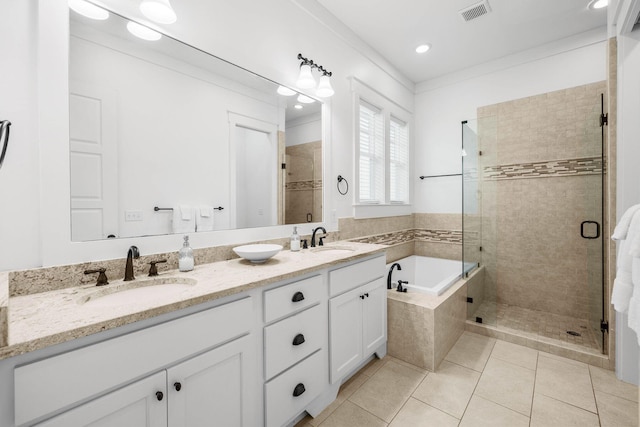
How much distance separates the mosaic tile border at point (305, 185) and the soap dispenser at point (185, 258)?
908mm

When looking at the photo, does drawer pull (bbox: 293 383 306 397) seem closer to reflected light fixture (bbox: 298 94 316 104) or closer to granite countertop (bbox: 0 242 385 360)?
granite countertop (bbox: 0 242 385 360)

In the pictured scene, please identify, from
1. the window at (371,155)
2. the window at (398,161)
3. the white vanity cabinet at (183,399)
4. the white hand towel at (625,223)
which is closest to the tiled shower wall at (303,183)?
the window at (371,155)

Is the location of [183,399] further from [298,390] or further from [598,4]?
[598,4]

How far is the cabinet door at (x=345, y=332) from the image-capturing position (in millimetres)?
1667

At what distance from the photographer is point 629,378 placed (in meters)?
1.87

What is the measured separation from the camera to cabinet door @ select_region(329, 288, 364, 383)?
167cm

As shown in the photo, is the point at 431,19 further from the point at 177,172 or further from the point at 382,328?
the point at 382,328

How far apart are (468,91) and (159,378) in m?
3.94

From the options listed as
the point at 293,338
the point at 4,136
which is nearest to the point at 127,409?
the point at 293,338

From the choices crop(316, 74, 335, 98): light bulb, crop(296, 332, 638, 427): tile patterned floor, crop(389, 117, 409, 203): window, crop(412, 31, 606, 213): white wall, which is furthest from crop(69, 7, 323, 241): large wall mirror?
crop(412, 31, 606, 213): white wall

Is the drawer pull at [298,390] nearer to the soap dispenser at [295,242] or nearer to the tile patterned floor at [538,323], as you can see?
the soap dispenser at [295,242]

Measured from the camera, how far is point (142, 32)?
1.39 meters

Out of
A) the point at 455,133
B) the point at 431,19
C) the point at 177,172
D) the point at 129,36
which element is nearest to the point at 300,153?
the point at 177,172

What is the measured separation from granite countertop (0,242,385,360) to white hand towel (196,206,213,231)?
22 centimetres
